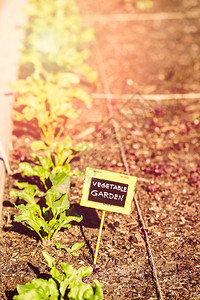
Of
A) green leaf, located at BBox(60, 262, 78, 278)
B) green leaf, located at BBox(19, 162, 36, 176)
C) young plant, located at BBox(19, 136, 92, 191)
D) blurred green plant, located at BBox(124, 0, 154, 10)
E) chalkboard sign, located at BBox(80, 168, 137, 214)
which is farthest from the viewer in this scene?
blurred green plant, located at BBox(124, 0, 154, 10)

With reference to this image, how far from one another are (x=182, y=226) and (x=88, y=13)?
571 cm

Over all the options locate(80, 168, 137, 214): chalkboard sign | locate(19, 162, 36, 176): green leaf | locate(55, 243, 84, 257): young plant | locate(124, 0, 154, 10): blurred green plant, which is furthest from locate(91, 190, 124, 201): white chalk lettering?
locate(124, 0, 154, 10): blurred green plant

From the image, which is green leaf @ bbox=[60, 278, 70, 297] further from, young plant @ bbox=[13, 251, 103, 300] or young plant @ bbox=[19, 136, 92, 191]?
young plant @ bbox=[19, 136, 92, 191]

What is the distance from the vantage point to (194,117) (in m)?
4.40

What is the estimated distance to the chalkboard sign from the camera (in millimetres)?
2393

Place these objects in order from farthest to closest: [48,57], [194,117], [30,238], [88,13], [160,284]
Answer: [88,13]
[48,57]
[194,117]
[30,238]
[160,284]

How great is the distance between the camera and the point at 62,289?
2.11 m

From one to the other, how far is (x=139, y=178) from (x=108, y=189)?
43.3 inches

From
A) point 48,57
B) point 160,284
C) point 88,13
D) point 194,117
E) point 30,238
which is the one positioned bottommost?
point 160,284

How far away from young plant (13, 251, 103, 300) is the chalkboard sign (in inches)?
19.6

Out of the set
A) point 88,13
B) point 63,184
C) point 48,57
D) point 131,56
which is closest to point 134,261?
point 63,184

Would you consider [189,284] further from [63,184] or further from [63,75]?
[63,75]

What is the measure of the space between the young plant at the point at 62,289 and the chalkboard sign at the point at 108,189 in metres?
0.50

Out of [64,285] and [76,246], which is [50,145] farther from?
[64,285]
